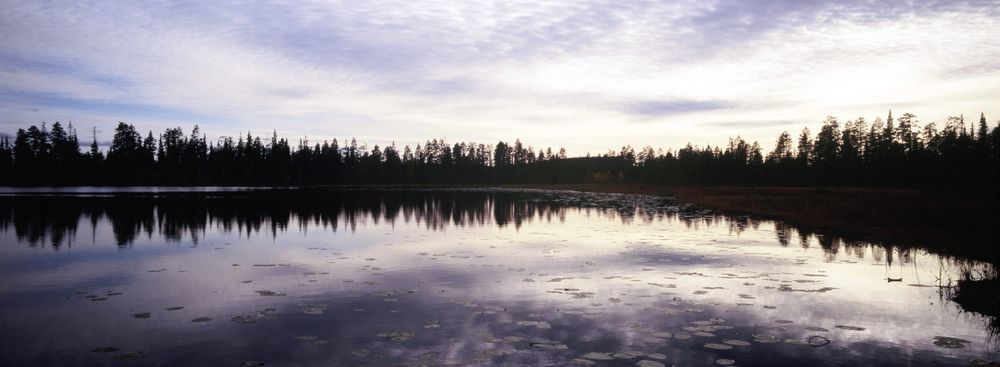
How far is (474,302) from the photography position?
1256cm

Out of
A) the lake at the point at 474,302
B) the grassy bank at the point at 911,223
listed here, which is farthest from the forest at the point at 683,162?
Result: the lake at the point at 474,302

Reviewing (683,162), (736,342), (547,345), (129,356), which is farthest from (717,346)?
(683,162)

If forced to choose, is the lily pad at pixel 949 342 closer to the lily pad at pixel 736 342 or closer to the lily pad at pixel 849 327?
the lily pad at pixel 849 327

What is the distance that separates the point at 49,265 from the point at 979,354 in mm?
23621

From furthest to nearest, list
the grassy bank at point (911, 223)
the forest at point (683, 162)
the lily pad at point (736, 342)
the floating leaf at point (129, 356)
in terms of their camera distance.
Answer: the forest at point (683, 162), the grassy bank at point (911, 223), the lily pad at point (736, 342), the floating leaf at point (129, 356)

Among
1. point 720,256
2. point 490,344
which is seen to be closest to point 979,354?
point 490,344

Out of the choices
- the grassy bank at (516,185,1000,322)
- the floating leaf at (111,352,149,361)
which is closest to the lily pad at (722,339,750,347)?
the grassy bank at (516,185,1000,322)

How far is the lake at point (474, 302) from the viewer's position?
9.01 m

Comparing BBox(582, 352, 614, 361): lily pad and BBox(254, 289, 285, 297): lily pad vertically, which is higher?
BBox(582, 352, 614, 361): lily pad

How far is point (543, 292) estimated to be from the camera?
45.4ft

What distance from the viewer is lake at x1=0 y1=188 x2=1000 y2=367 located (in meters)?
9.01

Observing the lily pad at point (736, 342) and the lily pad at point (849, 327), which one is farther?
the lily pad at point (849, 327)

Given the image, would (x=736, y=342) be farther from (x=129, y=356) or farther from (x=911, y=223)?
(x=911, y=223)

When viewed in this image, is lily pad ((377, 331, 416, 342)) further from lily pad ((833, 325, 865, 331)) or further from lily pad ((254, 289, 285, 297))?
→ lily pad ((833, 325, 865, 331))
